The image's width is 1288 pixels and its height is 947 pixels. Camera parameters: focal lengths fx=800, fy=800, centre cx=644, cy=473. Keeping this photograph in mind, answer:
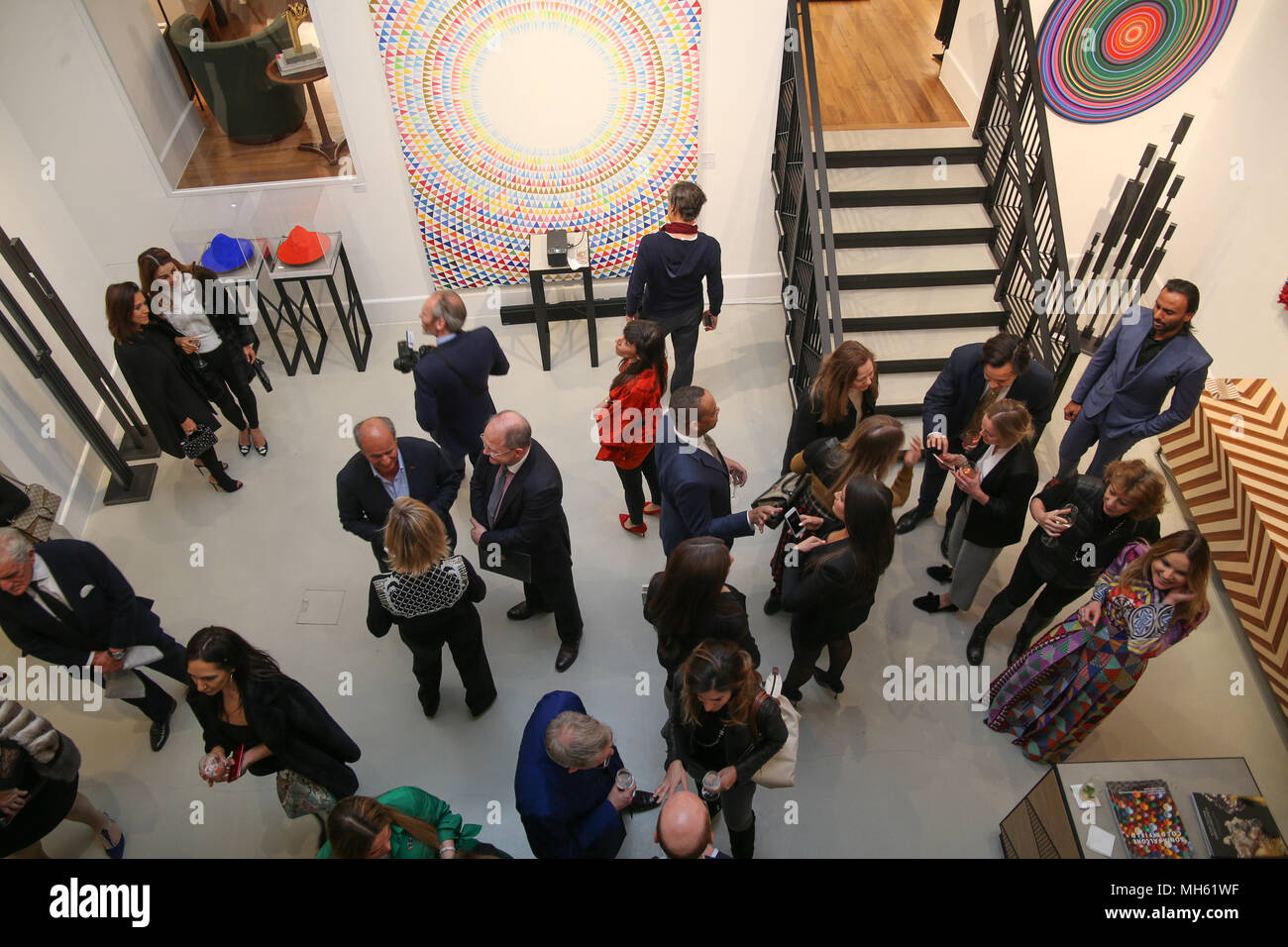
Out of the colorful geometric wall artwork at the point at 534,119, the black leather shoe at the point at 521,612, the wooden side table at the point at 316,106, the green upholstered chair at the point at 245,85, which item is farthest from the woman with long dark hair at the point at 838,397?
the green upholstered chair at the point at 245,85

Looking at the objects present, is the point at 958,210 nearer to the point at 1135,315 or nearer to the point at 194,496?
the point at 1135,315

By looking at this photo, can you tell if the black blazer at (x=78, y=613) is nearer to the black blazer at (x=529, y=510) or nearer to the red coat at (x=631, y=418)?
the black blazer at (x=529, y=510)

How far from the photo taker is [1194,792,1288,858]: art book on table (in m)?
3.18

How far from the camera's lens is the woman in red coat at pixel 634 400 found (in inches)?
169

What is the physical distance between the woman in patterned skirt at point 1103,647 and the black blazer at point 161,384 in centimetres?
497

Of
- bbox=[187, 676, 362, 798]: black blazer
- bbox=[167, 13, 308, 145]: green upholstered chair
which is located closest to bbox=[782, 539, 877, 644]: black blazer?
bbox=[187, 676, 362, 798]: black blazer

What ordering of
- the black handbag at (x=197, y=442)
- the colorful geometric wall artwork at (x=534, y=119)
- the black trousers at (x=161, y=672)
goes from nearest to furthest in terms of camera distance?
the black trousers at (x=161, y=672)
the black handbag at (x=197, y=442)
the colorful geometric wall artwork at (x=534, y=119)

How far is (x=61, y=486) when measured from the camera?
5223 millimetres

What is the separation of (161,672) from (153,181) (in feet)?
12.9

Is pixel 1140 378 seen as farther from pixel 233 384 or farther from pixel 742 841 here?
pixel 233 384

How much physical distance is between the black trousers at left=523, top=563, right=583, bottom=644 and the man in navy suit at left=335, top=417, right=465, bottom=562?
560 mm

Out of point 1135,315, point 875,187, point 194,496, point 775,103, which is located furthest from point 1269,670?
point 194,496

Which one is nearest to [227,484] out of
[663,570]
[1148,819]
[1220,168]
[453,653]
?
[453,653]

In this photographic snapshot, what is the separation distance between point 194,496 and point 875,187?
538 cm
